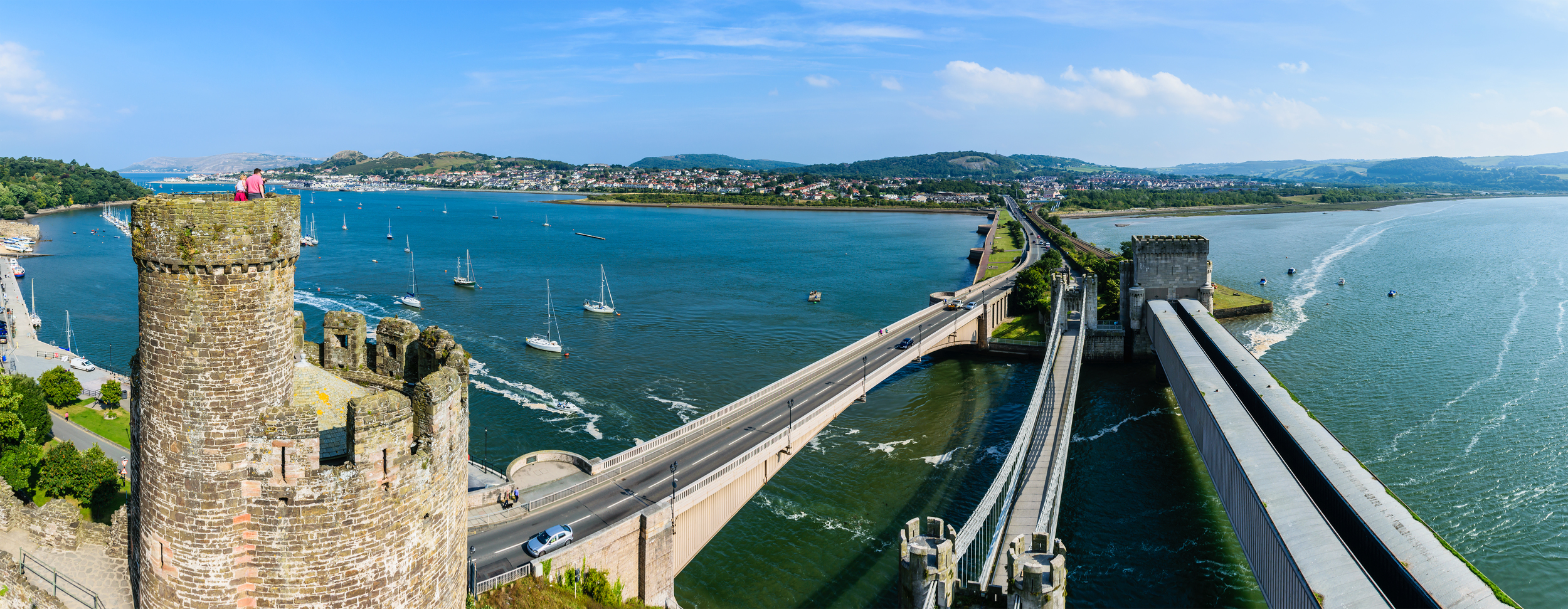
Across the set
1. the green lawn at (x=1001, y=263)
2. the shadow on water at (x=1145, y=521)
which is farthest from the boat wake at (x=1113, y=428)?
the green lawn at (x=1001, y=263)

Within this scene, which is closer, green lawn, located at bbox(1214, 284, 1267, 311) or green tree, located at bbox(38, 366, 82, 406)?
green tree, located at bbox(38, 366, 82, 406)

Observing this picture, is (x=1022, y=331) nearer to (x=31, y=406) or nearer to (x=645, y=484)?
(x=645, y=484)

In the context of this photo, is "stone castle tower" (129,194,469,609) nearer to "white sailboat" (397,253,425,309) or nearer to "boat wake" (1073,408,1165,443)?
"boat wake" (1073,408,1165,443)

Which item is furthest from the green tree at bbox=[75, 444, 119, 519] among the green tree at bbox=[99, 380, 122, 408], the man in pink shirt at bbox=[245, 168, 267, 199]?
the man in pink shirt at bbox=[245, 168, 267, 199]

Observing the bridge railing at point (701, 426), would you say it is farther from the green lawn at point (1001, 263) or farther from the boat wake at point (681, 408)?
the green lawn at point (1001, 263)

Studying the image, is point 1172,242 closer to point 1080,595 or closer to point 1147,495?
point 1147,495

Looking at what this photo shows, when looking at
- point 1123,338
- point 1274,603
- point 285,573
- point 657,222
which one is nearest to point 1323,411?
point 1123,338

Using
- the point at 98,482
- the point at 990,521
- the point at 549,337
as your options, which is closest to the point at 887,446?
the point at 990,521
